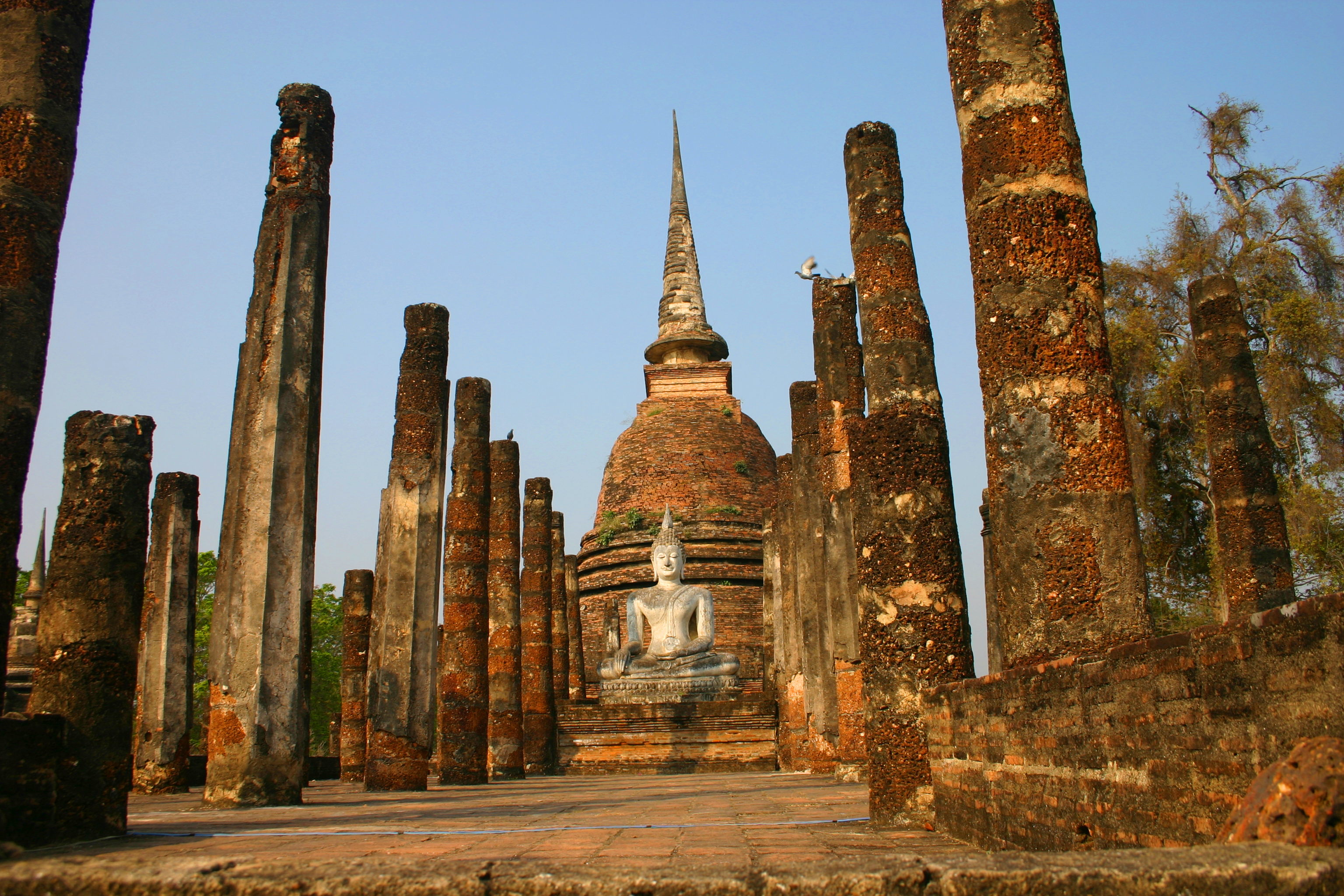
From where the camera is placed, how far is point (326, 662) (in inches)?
1174

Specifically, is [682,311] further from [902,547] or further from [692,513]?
[902,547]

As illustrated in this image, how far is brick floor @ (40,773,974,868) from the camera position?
429 centimetres

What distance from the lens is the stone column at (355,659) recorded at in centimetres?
1800

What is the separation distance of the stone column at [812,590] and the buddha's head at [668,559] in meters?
8.78

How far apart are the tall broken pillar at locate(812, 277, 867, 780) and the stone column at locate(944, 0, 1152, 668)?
5.40 meters

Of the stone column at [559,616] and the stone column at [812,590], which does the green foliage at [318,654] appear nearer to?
the stone column at [559,616]

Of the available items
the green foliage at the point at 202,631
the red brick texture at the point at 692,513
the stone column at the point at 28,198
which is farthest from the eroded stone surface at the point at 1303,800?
the green foliage at the point at 202,631

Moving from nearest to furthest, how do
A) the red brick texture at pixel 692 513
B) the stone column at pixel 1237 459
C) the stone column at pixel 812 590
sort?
the stone column at pixel 1237 459
the stone column at pixel 812 590
the red brick texture at pixel 692 513

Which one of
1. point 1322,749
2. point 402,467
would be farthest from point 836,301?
point 1322,749

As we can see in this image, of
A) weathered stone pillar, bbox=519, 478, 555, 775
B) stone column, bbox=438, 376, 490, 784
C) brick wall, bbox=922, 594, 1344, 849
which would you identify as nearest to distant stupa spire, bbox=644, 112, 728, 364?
weathered stone pillar, bbox=519, 478, 555, 775

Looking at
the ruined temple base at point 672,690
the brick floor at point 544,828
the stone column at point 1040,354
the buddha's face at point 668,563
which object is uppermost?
the buddha's face at point 668,563

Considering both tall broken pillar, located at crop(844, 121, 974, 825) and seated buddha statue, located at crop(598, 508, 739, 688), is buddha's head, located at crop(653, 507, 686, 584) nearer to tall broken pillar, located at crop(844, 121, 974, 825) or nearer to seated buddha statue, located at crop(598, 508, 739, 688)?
seated buddha statue, located at crop(598, 508, 739, 688)

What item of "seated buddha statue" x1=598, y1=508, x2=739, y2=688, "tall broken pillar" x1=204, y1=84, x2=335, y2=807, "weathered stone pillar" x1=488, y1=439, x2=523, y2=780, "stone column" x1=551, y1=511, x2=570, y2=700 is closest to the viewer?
→ "tall broken pillar" x1=204, y1=84, x2=335, y2=807

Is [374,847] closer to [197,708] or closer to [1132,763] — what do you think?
[1132,763]
